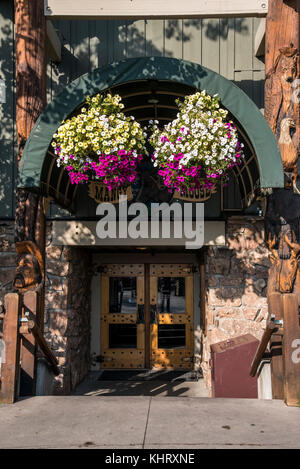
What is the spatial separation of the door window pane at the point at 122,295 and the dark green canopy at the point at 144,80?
4469mm

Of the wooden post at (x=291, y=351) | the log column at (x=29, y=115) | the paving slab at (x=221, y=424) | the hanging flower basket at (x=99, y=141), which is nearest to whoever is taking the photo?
the paving slab at (x=221, y=424)

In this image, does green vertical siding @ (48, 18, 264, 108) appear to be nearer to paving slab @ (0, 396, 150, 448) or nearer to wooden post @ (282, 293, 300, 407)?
wooden post @ (282, 293, 300, 407)

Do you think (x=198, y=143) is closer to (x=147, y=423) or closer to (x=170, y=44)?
(x=147, y=423)

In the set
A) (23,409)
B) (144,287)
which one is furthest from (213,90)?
(144,287)

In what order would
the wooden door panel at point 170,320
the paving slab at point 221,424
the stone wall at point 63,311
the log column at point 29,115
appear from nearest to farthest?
the paving slab at point 221,424 < the log column at point 29,115 < the stone wall at point 63,311 < the wooden door panel at point 170,320

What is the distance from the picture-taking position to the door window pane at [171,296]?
920cm

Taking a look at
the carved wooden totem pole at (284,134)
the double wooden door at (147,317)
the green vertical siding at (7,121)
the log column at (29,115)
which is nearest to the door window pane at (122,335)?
the double wooden door at (147,317)

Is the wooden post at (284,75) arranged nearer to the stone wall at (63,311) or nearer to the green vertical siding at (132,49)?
the green vertical siding at (132,49)

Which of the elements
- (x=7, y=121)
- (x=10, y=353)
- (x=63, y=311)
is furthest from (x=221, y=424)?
(x=7, y=121)

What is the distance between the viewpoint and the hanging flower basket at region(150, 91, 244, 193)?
4.82 m

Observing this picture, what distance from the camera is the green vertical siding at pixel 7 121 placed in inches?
285

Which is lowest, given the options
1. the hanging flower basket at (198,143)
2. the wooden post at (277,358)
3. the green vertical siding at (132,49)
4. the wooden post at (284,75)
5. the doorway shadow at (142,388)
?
the doorway shadow at (142,388)

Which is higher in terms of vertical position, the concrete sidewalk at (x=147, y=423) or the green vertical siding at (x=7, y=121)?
the green vertical siding at (x=7, y=121)

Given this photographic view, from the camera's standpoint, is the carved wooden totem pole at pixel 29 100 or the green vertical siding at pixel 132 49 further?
the green vertical siding at pixel 132 49
